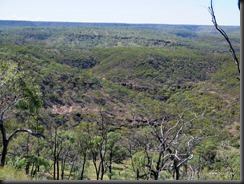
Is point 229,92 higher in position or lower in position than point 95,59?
lower

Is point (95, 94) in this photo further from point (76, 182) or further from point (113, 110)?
point (76, 182)

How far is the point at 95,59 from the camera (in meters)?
85.2

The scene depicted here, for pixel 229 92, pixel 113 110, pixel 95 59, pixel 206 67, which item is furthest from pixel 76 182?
pixel 95 59

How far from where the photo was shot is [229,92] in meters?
55.0

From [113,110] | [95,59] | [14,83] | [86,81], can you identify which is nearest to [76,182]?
[14,83]

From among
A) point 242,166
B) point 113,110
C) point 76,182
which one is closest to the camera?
point 76,182

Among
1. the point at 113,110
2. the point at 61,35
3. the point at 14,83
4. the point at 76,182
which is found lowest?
the point at 113,110

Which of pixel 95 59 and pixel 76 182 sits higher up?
pixel 95 59

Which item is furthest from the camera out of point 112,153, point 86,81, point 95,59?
point 95,59

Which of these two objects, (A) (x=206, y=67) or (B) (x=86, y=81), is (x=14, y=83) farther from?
(A) (x=206, y=67)

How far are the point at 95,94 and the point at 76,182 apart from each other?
160ft

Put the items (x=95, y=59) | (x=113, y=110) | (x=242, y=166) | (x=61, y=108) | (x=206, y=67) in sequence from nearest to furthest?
(x=242, y=166)
(x=61, y=108)
(x=113, y=110)
(x=206, y=67)
(x=95, y=59)

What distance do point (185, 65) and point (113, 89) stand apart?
26.8 meters

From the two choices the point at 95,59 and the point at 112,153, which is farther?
the point at 95,59
